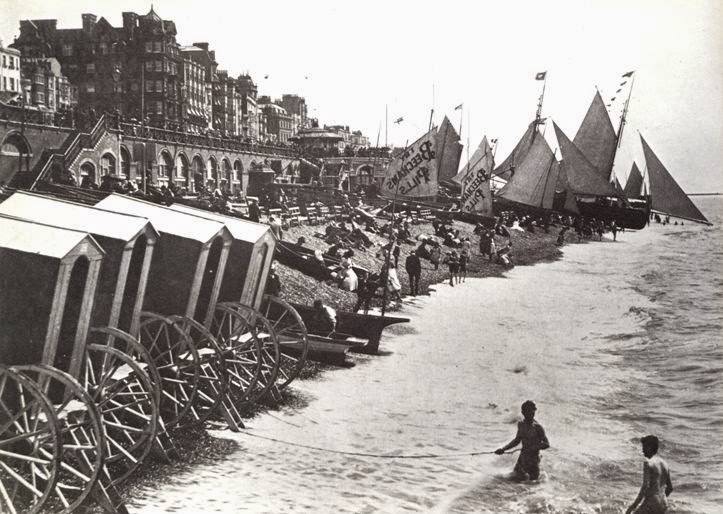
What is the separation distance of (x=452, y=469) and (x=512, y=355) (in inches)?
328

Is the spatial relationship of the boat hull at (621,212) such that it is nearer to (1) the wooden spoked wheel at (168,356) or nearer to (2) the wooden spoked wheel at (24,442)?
(1) the wooden spoked wheel at (168,356)

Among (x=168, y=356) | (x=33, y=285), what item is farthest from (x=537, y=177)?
(x=33, y=285)

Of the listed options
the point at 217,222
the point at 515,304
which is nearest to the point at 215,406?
the point at 217,222

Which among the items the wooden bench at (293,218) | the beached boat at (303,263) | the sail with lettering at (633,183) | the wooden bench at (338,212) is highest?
the sail with lettering at (633,183)

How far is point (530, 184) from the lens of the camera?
147ft

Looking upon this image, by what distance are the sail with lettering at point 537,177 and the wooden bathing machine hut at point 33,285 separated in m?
39.5

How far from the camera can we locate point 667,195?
24.2m

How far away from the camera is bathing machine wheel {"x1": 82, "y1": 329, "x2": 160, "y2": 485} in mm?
7719

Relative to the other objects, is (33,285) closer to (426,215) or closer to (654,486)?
(654,486)

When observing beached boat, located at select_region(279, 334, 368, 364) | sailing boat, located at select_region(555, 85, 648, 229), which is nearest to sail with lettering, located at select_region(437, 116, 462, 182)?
sailing boat, located at select_region(555, 85, 648, 229)

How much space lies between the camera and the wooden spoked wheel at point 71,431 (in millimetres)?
6516

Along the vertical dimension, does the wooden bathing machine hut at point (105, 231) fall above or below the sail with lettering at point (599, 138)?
below

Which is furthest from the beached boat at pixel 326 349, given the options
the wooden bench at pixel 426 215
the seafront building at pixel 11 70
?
the seafront building at pixel 11 70

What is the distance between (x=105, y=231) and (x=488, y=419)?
28.5ft
